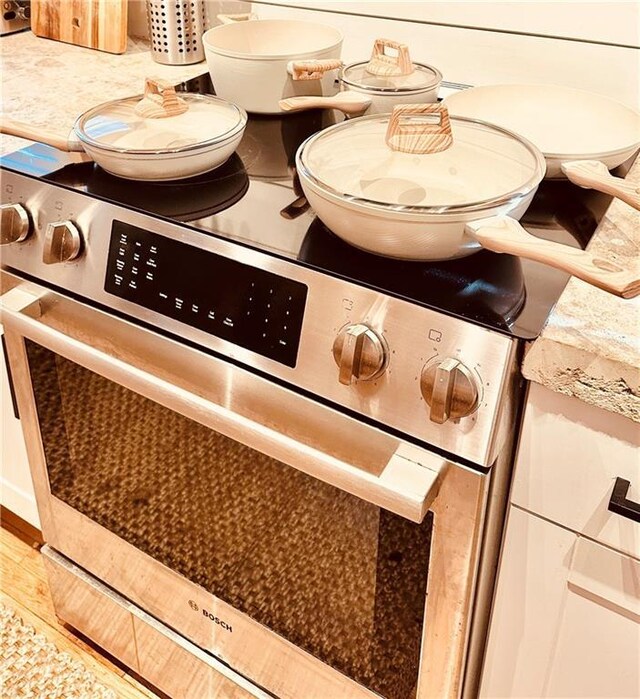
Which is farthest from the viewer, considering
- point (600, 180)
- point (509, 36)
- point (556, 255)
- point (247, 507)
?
point (509, 36)

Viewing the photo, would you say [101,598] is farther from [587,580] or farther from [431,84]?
[431,84]

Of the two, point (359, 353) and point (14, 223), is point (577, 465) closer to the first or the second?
point (359, 353)

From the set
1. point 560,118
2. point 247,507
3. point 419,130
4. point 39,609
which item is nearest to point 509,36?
point 560,118

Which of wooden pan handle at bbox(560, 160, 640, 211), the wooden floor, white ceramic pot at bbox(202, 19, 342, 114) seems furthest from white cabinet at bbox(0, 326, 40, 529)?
Result: wooden pan handle at bbox(560, 160, 640, 211)

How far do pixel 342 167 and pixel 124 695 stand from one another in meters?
1.06

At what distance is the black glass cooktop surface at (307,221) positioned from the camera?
700 millimetres

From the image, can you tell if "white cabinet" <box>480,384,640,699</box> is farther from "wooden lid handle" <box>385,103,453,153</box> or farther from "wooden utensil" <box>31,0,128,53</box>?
"wooden utensil" <box>31,0,128,53</box>

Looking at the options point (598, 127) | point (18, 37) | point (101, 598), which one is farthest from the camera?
point (18, 37)

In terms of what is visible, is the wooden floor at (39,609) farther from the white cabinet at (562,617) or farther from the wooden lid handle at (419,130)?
the wooden lid handle at (419,130)

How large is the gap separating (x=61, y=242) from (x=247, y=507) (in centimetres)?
41

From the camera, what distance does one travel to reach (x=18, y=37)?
1569 mm

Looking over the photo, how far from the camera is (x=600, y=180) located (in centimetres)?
74

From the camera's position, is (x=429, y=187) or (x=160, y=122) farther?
(x=160, y=122)

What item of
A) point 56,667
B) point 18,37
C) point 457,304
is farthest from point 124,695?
point 18,37
